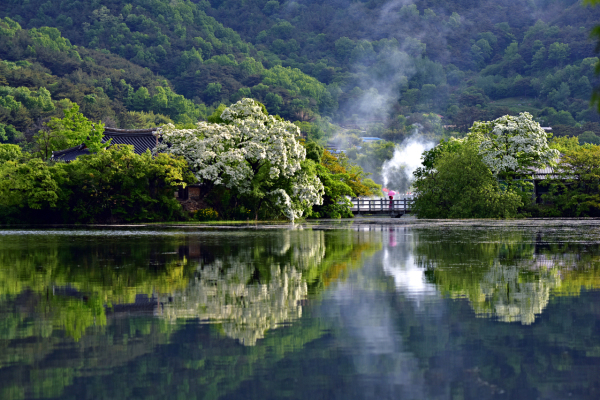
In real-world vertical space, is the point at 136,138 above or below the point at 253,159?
above

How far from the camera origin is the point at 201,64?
161 metres

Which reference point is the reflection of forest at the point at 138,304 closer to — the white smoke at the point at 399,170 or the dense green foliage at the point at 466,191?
the dense green foliage at the point at 466,191

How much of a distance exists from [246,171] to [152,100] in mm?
90937

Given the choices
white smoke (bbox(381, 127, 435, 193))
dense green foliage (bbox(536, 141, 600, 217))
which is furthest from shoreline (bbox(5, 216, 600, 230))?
white smoke (bbox(381, 127, 435, 193))

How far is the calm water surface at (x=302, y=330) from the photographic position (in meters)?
6.27

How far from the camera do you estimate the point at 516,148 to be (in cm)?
4509

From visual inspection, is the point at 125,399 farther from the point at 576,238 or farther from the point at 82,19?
the point at 82,19

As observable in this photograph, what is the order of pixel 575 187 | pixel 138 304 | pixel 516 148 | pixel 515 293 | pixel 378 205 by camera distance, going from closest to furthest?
1. pixel 138 304
2. pixel 515 293
3. pixel 516 148
4. pixel 575 187
5. pixel 378 205

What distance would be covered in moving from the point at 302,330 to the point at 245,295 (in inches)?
108

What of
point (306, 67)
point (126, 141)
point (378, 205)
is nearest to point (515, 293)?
point (126, 141)

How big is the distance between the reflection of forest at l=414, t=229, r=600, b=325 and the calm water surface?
2.2 inches

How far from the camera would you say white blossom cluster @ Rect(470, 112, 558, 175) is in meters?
44.5

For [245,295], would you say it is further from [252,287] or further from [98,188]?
[98,188]

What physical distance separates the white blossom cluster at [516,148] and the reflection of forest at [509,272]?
77.7ft
